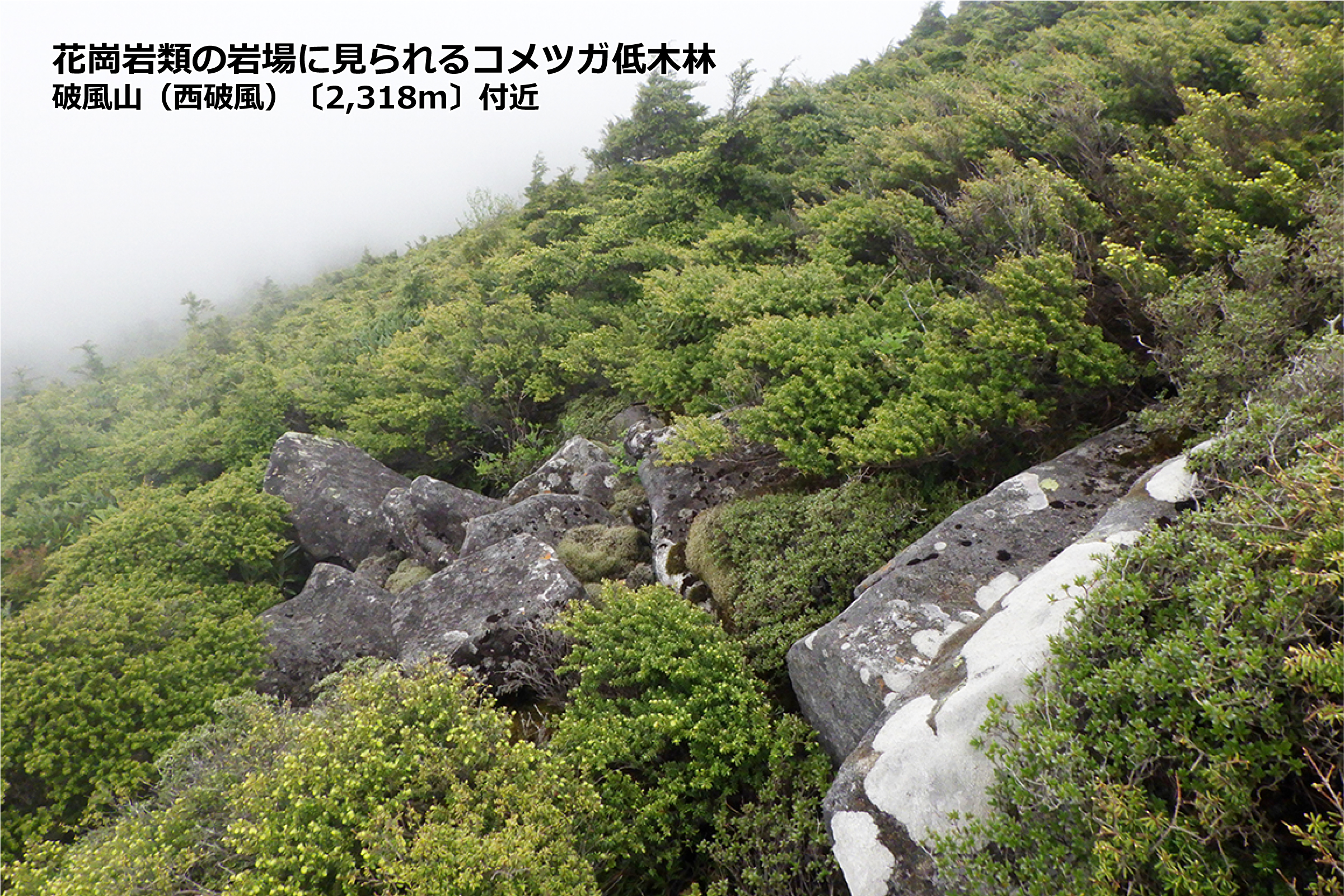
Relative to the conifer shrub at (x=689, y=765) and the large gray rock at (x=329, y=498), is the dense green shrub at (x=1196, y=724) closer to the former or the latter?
the conifer shrub at (x=689, y=765)

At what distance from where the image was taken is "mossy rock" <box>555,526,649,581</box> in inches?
450

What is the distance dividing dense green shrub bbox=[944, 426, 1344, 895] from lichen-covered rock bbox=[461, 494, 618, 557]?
9.51 meters

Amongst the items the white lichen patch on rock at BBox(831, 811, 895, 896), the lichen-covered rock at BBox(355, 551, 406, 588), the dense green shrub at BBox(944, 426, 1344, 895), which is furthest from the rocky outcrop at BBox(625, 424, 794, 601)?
the dense green shrub at BBox(944, 426, 1344, 895)

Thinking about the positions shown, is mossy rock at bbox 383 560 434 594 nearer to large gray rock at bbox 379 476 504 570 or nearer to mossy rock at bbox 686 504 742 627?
large gray rock at bbox 379 476 504 570

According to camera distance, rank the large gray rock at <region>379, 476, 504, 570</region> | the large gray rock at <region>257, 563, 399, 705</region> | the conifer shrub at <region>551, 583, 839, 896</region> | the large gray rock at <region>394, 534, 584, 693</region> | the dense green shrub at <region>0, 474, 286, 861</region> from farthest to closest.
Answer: the large gray rock at <region>379, 476, 504, 570</region> < the large gray rock at <region>257, 563, 399, 705</region> < the large gray rock at <region>394, 534, 584, 693</region> < the dense green shrub at <region>0, 474, 286, 861</region> < the conifer shrub at <region>551, 583, 839, 896</region>

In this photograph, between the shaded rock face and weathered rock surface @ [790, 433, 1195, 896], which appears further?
the shaded rock face

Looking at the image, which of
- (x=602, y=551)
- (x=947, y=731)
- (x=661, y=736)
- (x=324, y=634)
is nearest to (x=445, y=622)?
(x=324, y=634)

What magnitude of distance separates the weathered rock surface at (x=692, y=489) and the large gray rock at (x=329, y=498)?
692cm

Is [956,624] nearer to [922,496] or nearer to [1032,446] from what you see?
[922,496]

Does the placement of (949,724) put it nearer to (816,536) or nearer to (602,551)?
(816,536)

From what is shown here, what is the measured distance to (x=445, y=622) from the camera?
991 cm

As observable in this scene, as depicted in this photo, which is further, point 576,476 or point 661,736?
point 576,476

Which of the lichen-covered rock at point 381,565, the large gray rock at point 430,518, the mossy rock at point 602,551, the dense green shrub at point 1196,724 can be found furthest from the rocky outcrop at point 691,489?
the dense green shrub at point 1196,724

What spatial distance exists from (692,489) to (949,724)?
23.6ft
